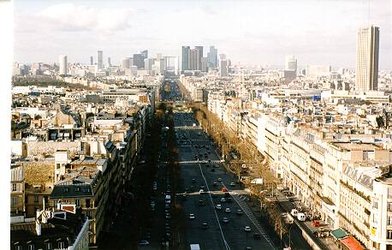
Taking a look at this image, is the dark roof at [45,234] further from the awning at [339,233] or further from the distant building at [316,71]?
the distant building at [316,71]

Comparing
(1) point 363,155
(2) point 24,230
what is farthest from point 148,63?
(2) point 24,230

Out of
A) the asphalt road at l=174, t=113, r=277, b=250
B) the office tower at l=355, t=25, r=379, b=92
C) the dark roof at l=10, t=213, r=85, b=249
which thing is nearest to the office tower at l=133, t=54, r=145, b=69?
the office tower at l=355, t=25, r=379, b=92

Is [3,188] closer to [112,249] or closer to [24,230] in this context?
[24,230]

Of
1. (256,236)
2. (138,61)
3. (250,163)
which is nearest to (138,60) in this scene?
(138,61)

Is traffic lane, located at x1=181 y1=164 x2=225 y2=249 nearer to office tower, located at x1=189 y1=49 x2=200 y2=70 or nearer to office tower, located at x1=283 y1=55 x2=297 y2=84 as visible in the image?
office tower, located at x1=189 y1=49 x2=200 y2=70

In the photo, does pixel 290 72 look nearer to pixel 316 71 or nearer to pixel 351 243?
pixel 316 71

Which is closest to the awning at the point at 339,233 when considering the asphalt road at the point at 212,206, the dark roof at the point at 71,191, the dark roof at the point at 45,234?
the asphalt road at the point at 212,206
